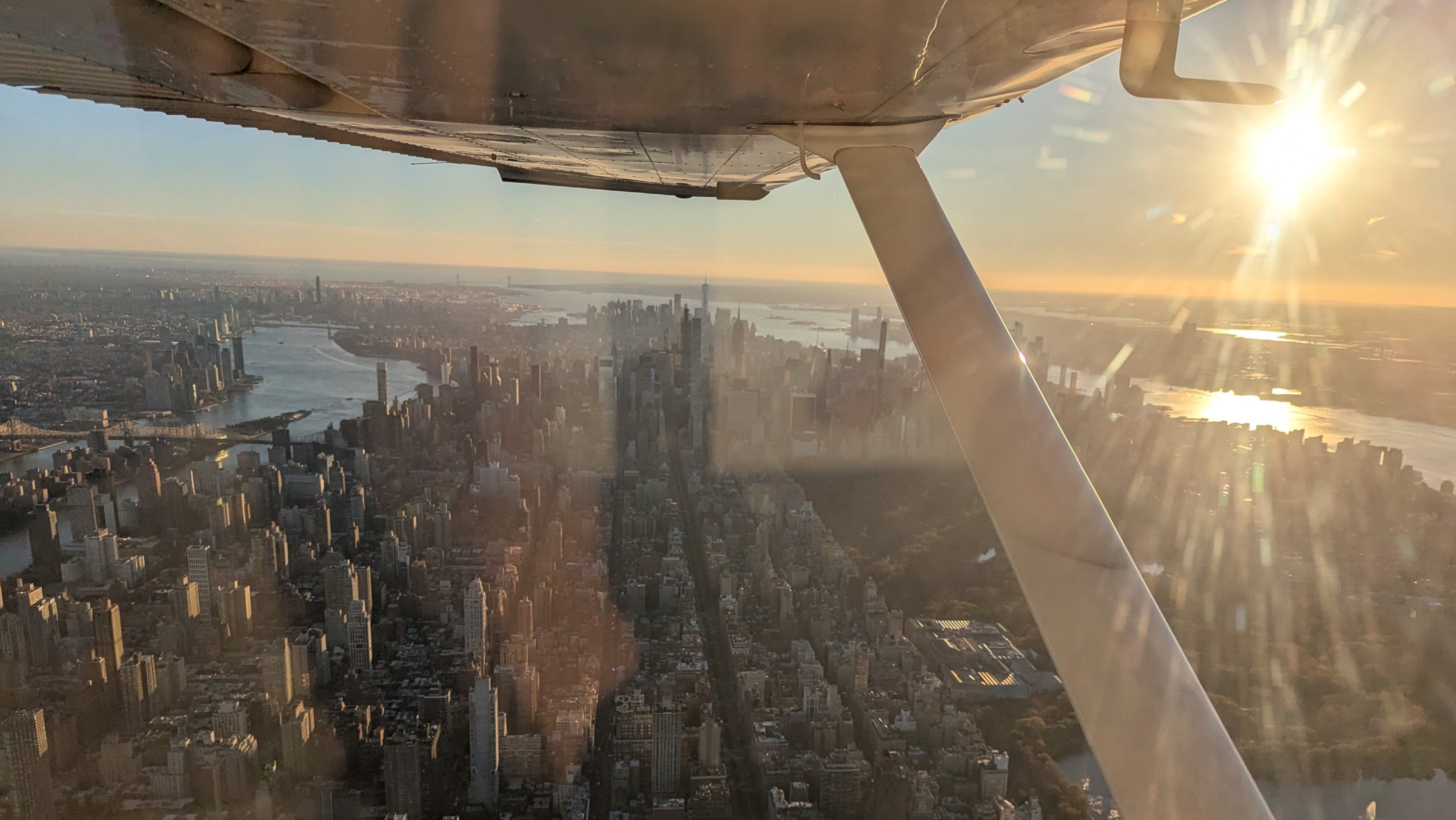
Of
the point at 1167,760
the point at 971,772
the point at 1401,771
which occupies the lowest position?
the point at 971,772

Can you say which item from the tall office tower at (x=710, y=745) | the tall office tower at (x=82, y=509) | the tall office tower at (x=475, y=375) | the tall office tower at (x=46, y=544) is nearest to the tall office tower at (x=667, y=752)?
the tall office tower at (x=710, y=745)

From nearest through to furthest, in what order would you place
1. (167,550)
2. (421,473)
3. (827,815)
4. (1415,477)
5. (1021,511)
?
(1021,511)
(827,815)
(1415,477)
(167,550)
(421,473)

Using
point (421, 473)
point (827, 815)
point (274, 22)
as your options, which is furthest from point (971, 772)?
point (421, 473)

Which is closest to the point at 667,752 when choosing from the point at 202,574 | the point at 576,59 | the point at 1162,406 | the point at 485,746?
the point at 485,746

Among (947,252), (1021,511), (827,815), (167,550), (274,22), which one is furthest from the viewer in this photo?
(167,550)

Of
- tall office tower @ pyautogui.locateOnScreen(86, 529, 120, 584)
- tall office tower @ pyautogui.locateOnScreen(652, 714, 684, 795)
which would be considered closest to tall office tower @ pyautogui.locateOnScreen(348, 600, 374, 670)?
tall office tower @ pyautogui.locateOnScreen(86, 529, 120, 584)

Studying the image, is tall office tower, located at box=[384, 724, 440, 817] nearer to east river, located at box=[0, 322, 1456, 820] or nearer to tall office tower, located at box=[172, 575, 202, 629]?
tall office tower, located at box=[172, 575, 202, 629]

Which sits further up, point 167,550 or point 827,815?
point 167,550

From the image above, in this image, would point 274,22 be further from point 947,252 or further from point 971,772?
point 971,772
